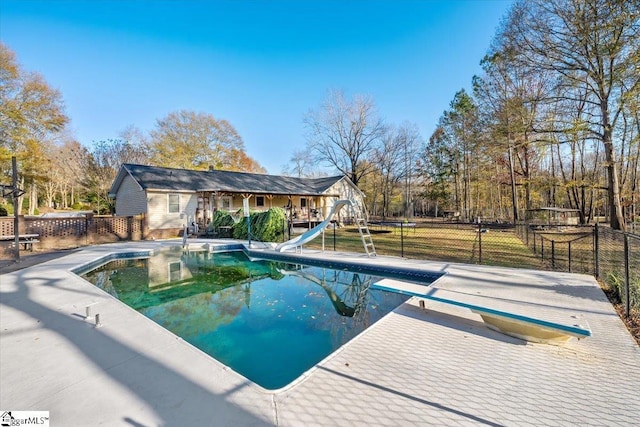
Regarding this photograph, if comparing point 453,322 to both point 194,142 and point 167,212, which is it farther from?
point 194,142

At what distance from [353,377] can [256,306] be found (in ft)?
11.9

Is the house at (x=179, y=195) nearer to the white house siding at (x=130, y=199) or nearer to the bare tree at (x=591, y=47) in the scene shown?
the white house siding at (x=130, y=199)

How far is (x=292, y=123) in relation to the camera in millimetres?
31578

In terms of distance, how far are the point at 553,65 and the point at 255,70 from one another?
56.2 ft

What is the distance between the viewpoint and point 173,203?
17109mm

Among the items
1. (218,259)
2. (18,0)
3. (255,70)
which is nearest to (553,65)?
(218,259)

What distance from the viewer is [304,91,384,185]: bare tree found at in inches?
1146

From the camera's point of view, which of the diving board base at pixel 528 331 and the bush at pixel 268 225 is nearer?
the diving board base at pixel 528 331

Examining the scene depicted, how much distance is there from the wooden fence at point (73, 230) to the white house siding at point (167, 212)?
0.95 metres

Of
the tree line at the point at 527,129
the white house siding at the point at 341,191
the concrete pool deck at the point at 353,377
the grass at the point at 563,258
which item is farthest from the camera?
the white house siding at the point at 341,191

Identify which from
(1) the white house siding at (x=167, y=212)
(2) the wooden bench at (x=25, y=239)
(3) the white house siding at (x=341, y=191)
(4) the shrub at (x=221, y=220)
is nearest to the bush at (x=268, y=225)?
(4) the shrub at (x=221, y=220)

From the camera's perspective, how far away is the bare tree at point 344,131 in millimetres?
29109

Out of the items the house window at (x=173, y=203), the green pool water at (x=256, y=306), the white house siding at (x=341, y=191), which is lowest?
the green pool water at (x=256, y=306)

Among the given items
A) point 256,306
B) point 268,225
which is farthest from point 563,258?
point 268,225
